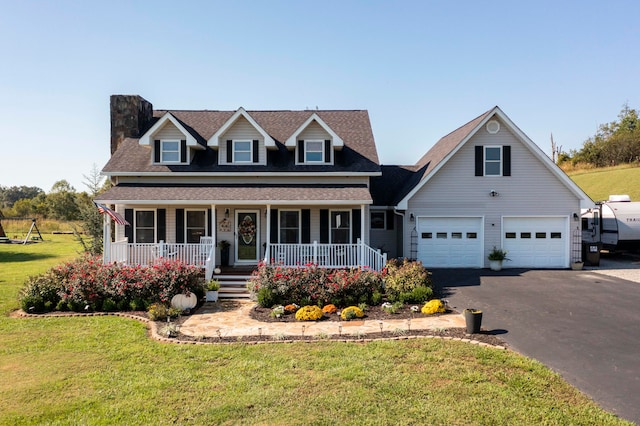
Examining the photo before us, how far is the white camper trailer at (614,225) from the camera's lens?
Result: 2077cm

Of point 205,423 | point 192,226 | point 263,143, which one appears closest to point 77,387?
point 205,423

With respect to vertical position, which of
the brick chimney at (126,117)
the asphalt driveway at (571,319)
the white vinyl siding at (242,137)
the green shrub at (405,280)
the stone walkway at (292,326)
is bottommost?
the stone walkway at (292,326)

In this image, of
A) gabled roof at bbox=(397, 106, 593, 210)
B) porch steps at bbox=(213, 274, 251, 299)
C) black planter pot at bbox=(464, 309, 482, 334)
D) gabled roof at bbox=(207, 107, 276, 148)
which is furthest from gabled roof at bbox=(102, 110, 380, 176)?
black planter pot at bbox=(464, 309, 482, 334)

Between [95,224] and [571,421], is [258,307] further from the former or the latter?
[95,224]

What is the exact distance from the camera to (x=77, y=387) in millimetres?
6277

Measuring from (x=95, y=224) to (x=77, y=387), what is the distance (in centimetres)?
1694

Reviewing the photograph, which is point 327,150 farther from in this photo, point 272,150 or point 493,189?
point 493,189

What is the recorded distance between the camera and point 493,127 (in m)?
17.6

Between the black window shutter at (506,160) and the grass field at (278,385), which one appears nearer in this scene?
the grass field at (278,385)

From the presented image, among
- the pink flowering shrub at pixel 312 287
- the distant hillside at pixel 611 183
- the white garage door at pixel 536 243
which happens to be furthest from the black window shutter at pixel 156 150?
the distant hillside at pixel 611 183

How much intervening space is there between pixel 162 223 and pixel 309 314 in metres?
8.86

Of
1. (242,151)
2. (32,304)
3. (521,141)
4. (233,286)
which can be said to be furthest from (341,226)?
(32,304)

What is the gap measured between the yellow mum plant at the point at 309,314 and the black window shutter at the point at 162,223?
8.39 metres

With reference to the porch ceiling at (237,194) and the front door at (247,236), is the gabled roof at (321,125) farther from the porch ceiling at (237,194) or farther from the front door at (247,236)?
the front door at (247,236)
